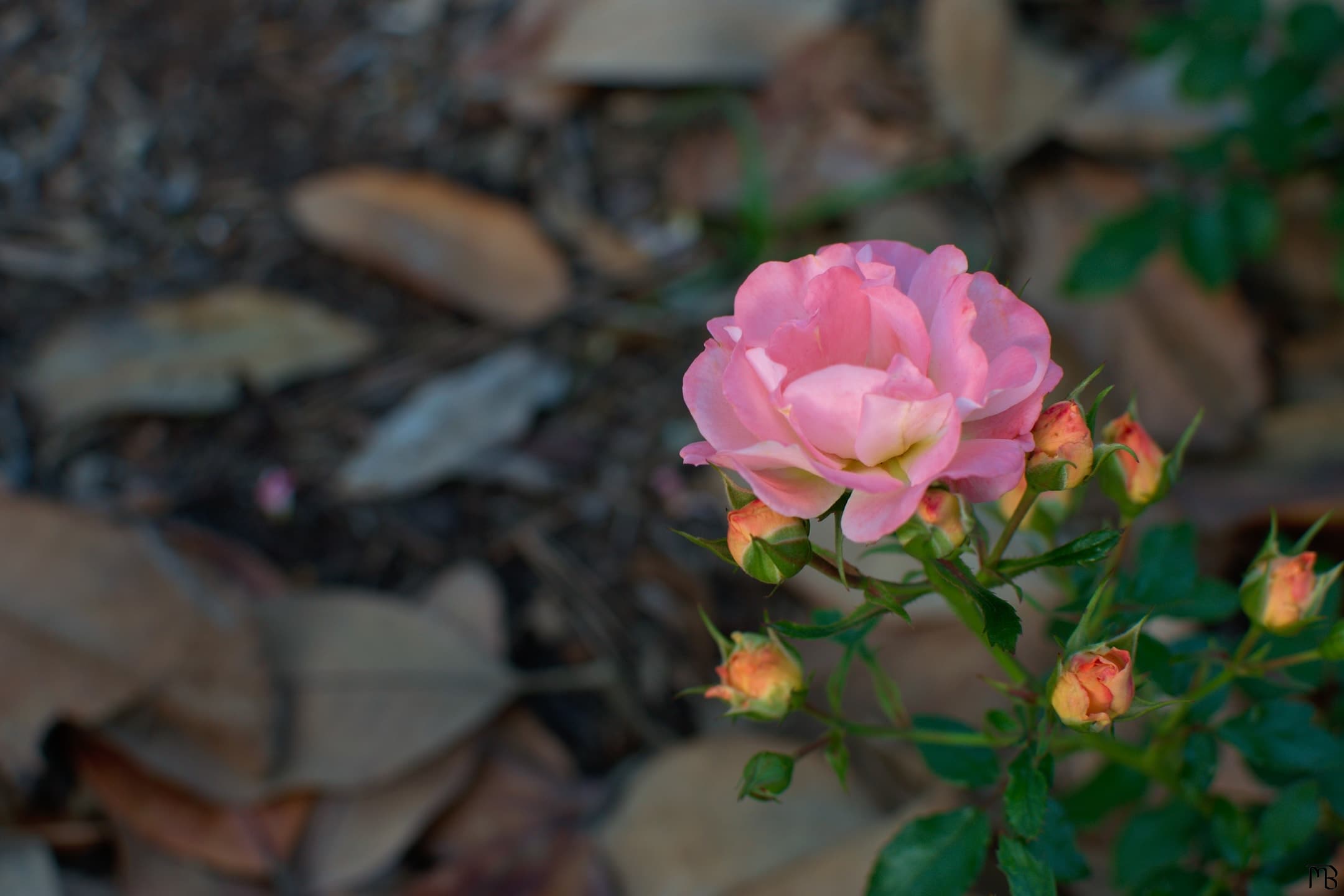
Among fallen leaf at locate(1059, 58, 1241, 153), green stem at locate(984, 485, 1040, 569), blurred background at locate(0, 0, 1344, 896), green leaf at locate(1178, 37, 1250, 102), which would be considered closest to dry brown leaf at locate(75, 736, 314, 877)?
blurred background at locate(0, 0, 1344, 896)

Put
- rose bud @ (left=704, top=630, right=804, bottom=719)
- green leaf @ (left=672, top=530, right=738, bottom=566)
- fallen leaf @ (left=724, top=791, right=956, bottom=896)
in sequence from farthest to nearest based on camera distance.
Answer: fallen leaf @ (left=724, top=791, right=956, bottom=896) < rose bud @ (left=704, top=630, right=804, bottom=719) < green leaf @ (left=672, top=530, right=738, bottom=566)

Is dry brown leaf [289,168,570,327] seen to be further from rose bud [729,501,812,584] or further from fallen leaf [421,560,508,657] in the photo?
rose bud [729,501,812,584]

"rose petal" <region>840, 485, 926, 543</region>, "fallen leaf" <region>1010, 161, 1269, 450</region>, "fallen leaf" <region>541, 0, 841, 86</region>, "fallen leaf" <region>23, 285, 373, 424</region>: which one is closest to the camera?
"rose petal" <region>840, 485, 926, 543</region>

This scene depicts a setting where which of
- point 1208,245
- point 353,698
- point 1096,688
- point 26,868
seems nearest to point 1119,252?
point 1208,245

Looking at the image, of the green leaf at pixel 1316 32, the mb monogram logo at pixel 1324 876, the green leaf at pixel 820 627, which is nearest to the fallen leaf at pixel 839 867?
the mb monogram logo at pixel 1324 876

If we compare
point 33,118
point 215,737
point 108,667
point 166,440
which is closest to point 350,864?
point 215,737

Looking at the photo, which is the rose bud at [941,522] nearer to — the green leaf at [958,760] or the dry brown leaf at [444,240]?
the green leaf at [958,760]
